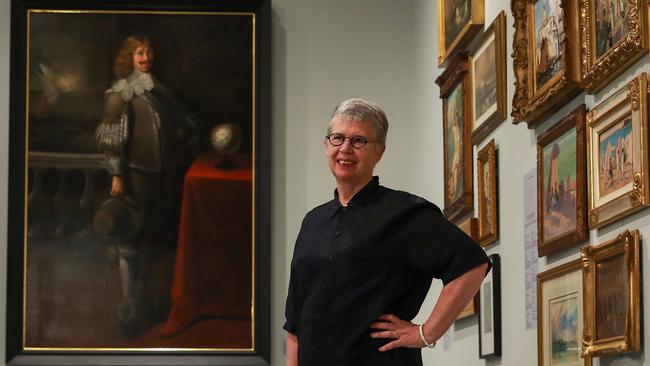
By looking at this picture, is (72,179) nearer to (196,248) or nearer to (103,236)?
(103,236)

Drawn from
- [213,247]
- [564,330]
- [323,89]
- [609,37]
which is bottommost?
[564,330]

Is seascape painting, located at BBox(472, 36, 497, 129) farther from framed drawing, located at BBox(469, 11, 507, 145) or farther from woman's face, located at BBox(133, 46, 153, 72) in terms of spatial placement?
woman's face, located at BBox(133, 46, 153, 72)

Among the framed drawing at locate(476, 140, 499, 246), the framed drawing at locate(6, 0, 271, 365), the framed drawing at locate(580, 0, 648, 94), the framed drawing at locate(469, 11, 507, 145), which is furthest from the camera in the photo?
the framed drawing at locate(6, 0, 271, 365)

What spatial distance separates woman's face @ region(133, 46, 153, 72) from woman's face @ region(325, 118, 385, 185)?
6090mm

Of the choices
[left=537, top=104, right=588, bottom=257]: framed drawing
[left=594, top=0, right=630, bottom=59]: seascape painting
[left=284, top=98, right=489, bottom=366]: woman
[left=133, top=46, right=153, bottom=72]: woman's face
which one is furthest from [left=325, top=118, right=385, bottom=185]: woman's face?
[left=133, top=46, right=153, bottom=72]: woman's face

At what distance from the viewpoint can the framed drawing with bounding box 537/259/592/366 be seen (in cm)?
509

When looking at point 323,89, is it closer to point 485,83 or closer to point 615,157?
point 485,83

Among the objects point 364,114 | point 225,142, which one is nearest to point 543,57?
point 364,114

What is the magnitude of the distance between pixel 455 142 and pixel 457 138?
67 mm

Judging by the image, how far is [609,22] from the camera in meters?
4.62

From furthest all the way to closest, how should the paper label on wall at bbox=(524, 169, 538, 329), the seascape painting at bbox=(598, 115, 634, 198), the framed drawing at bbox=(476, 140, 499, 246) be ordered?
the framed drawing at bbox=(476, 140, 499, 246)
the paper label on wall at bbox=(524, 169, 538, 329)
the seascape painting at bbox=(598, 115, 634, 198)

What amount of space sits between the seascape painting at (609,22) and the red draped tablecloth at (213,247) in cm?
545

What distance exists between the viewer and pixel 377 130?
4.18m

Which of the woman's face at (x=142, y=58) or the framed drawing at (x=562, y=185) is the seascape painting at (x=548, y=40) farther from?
the woman's face at (x=142, y=58)
